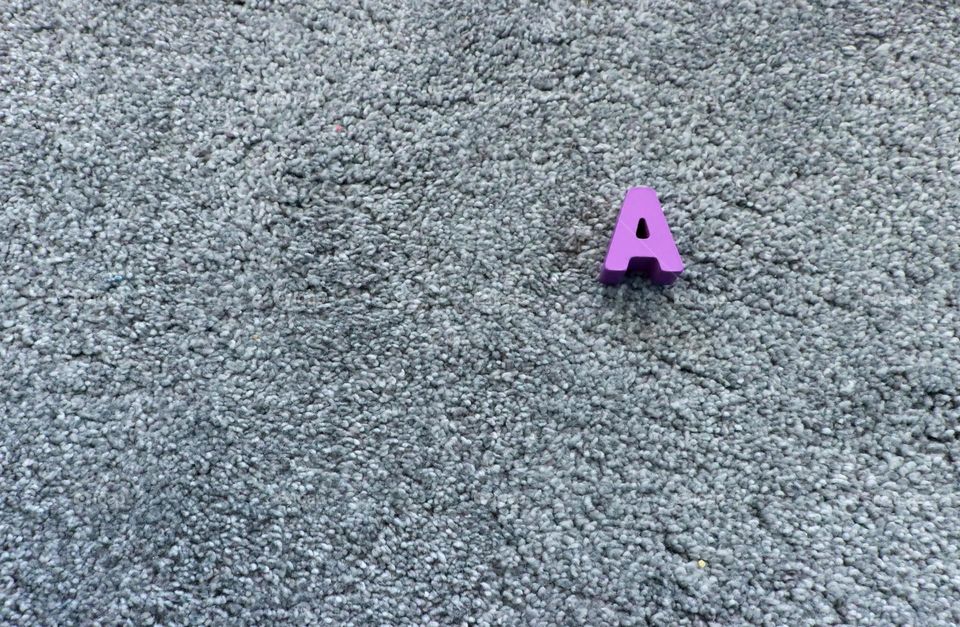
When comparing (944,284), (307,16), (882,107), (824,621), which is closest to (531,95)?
(307,16)

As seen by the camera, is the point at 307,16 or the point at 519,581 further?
the point at 307,16

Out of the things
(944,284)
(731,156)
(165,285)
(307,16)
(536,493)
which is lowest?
(536,493)

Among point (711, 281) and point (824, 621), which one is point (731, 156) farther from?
point (824, 621)

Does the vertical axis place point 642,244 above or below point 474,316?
above
